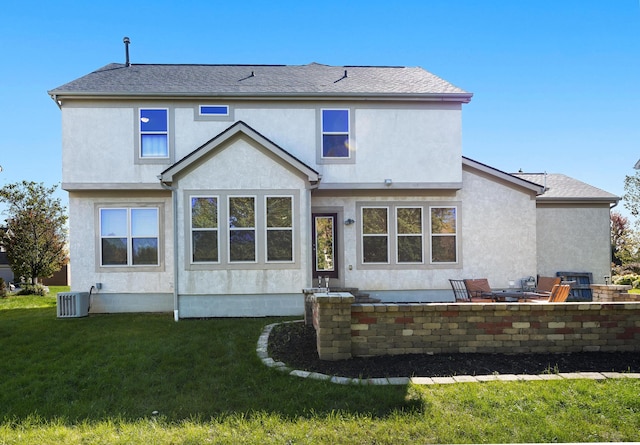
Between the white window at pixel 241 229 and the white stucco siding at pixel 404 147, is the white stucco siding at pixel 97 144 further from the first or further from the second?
the white stucco siding at pixel 404 147

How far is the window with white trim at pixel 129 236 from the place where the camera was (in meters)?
11.0

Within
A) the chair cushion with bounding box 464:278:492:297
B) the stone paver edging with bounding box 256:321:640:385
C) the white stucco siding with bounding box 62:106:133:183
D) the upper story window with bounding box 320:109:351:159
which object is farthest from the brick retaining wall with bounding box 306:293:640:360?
the white stucco siding with bounding box 62:106:133:183

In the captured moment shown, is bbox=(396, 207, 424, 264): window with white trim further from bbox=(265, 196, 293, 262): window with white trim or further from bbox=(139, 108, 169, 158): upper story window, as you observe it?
bbox=(139, 108, 169, 158): upper story window

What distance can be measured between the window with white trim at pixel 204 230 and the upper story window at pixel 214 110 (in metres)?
2.97

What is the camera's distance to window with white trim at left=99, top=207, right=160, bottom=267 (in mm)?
10953

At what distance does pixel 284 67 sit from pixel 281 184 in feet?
19.9

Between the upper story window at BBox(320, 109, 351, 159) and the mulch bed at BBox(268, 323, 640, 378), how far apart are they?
7.04 m

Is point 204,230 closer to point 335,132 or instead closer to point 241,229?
point 241,229

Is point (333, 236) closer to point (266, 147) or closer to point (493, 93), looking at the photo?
point (266, 147)

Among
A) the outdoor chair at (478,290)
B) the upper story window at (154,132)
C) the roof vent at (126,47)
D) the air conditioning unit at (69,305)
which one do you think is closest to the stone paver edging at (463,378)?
the outdoor chair at (478,290)

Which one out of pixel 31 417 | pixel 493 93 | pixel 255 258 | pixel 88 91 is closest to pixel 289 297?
pixel 255 258

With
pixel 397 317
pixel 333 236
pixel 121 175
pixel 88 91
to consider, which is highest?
pixel 88 91

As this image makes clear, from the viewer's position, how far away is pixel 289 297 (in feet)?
32.5

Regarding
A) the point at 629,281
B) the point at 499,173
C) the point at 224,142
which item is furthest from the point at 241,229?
the point at 629,281
